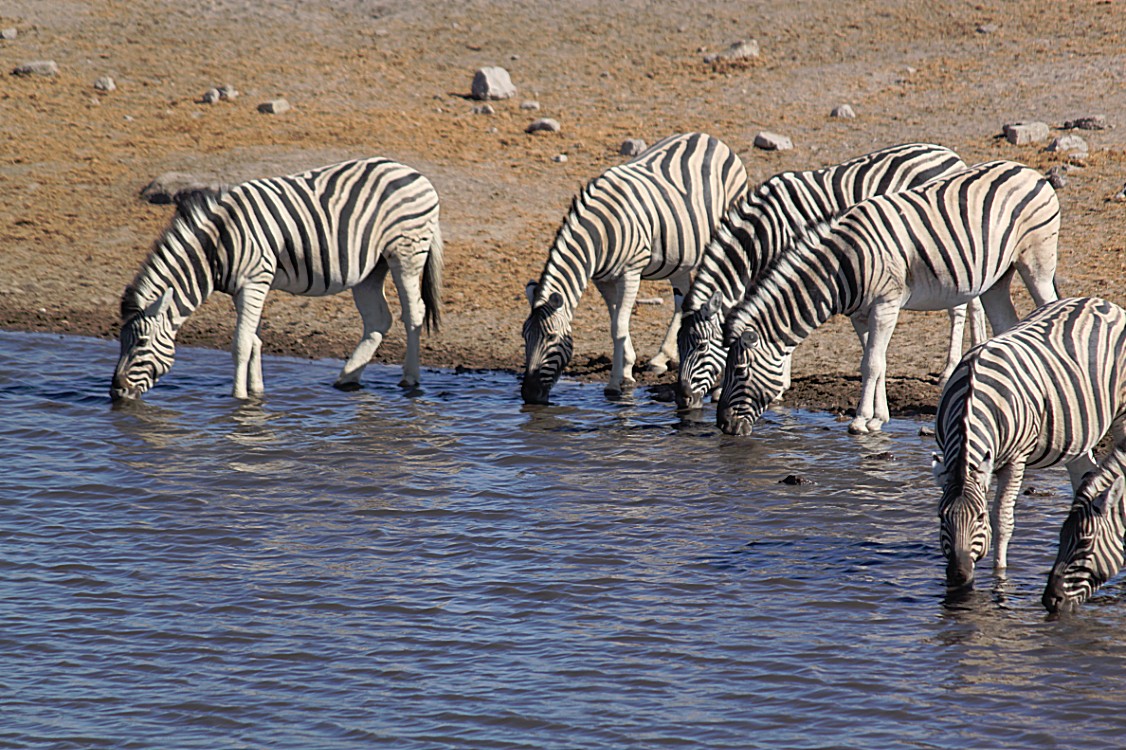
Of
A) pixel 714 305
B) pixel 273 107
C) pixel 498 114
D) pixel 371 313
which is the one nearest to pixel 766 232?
pixel 714 305

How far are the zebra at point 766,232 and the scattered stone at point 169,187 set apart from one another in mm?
7818

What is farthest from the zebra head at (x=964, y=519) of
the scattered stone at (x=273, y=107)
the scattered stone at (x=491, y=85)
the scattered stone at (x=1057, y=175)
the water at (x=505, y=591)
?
the scattered stone at (x=273, y=107)

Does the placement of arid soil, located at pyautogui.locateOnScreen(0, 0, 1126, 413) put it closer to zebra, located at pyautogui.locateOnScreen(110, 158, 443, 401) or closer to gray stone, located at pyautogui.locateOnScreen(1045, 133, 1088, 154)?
gray stone, located at pyautogui.locateOnScreen(1045, 133, 1088, 154)

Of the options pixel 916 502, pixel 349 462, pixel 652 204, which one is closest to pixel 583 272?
pixel 652 204

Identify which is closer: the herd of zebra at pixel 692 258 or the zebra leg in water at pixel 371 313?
the herd of zebra at pixel 692 258

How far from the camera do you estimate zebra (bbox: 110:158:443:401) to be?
1266 centimetres

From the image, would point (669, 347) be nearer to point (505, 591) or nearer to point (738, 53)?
point (505, 591)

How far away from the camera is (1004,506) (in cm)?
841

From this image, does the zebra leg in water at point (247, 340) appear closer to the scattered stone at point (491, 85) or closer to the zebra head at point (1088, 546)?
the zebra head at point (1088, 546)

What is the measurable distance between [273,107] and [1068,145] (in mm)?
10994

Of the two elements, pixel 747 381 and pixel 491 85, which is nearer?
pixel 747 381

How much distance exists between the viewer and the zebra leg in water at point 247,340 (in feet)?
41.5

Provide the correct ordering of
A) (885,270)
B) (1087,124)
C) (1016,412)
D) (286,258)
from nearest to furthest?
1. (1016,412)
2. (885,270)
3. (286,258)
4. (1087,124)

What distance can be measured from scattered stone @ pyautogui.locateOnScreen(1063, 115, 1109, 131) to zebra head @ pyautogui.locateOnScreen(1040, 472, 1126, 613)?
39.6 ft
